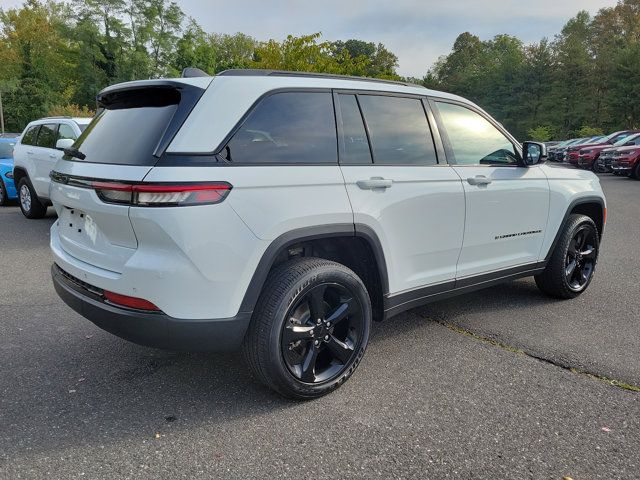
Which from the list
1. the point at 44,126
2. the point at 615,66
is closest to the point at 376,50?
the point at 615,66

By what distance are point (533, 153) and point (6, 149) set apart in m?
11.2

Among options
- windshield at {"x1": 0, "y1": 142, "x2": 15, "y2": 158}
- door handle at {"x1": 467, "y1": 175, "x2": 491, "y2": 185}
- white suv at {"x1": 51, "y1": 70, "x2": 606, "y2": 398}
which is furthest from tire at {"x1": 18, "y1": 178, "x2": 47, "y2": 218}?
door handle at {"x1": 467, "y1": 175, "x2": 491, "y2": 185}

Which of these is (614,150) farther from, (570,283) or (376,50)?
(376,50)

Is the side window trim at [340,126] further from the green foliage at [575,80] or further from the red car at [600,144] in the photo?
the green foliage at [575,80]

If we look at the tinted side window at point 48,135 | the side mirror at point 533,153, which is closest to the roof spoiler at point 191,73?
the side mirror at point 533,153

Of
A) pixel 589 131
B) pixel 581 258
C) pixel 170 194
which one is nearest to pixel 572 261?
pixel 581 258

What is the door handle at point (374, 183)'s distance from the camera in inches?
120

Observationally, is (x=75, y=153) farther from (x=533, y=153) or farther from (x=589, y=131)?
(x=589, y=131)

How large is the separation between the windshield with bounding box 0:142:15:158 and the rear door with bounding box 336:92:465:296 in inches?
418

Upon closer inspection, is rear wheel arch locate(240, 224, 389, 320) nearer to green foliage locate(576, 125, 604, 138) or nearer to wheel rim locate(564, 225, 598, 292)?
wheel rim locate(564, 225, 598, 292)

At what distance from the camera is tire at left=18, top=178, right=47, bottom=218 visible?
29.6 feet

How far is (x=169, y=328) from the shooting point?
2520mm

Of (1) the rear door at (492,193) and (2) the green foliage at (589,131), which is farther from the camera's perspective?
(2) the green foliage at (589,131)

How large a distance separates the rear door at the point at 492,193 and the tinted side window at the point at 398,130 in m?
0.20
